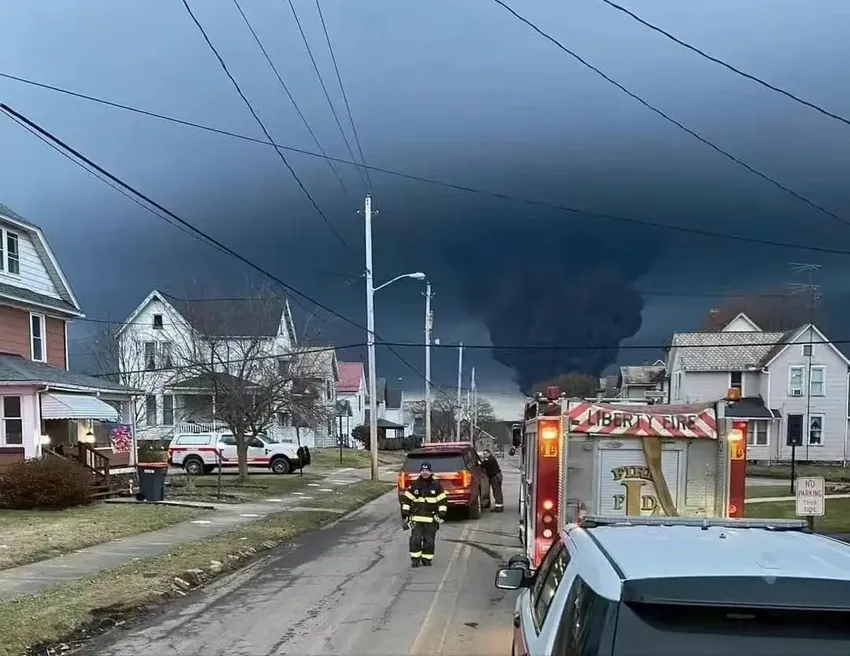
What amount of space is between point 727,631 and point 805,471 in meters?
41.9

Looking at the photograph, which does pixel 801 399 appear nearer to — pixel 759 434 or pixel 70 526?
pixel 759 434

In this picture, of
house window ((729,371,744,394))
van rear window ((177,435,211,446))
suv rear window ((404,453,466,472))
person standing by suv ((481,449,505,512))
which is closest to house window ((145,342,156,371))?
van rear window ((177,435,211,446))

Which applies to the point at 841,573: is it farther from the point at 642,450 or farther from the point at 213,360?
the point at 213,360

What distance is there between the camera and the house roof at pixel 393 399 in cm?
9544

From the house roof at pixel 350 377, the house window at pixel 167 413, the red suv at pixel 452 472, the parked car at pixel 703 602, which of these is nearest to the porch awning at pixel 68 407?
the red suv at pixel 452 472

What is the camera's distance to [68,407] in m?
21.5

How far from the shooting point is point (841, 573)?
2689 mm

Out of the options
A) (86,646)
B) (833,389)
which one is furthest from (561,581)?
(833,389)

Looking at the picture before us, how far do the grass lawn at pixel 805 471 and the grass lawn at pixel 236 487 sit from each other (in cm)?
2133

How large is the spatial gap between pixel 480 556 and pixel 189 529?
20.8 ft

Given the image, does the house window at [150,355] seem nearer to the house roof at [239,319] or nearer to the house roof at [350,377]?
the house roof at [239,319]

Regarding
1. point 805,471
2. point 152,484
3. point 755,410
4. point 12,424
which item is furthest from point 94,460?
point 755,410

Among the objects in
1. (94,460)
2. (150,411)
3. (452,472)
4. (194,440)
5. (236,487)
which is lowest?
(150,411)

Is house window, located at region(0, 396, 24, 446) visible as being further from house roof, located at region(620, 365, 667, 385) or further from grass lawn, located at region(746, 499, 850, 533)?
house roof, located at region(620, 365, 667, 385)
